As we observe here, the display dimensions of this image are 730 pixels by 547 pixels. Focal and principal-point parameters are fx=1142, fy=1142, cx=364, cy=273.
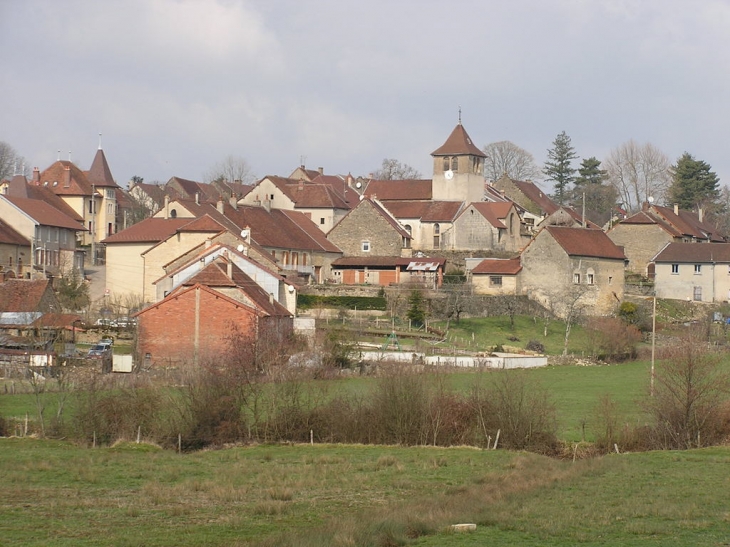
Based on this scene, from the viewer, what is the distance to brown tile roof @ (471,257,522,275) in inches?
2419

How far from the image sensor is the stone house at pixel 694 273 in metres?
Answer: 67.1

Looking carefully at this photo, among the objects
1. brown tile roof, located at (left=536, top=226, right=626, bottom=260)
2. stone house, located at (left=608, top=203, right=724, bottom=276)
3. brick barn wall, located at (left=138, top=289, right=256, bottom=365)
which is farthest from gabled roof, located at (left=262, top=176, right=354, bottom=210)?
Result: brick barn wall, located at (left=138, top=289, right=256, bottom=365)

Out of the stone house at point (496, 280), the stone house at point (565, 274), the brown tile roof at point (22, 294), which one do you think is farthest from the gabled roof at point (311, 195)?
the brown tile roof at point (22, 294)

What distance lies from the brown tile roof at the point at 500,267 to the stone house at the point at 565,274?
0.50 m

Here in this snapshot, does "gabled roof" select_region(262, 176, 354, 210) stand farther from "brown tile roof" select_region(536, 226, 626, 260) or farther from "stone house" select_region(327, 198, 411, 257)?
"brown tile roof" select_region(536, 226, 626, 260)

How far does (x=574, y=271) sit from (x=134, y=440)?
1357 inches

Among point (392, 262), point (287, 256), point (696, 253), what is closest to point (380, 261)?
point (392, 262)

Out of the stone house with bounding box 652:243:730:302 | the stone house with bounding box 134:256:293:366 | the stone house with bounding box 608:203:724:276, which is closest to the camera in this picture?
the stone house with bounding box 134:256:293:366

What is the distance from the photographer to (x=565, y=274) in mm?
61344

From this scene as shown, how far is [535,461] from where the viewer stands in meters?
29.6

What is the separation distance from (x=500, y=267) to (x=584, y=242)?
5259mm

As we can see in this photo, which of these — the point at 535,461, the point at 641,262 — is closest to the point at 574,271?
the point at 641,262

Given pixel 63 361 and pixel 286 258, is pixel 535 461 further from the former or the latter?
pixel 286 258

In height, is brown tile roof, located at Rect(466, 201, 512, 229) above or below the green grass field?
above
